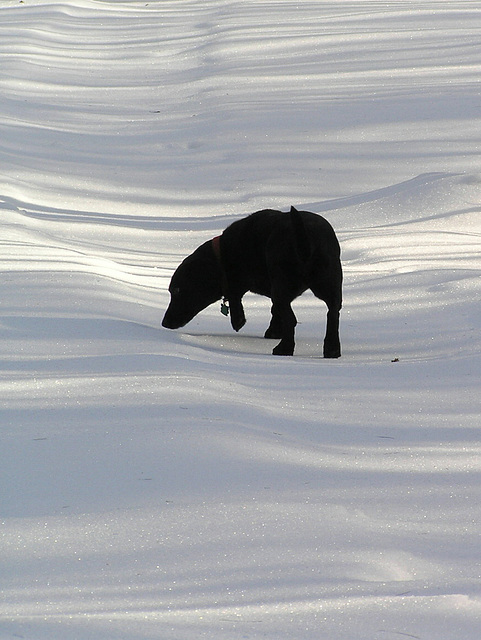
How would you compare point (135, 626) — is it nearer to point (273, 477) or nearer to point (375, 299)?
point (273, 477)

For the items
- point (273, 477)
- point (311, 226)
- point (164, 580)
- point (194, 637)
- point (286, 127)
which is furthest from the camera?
point (286, 127)

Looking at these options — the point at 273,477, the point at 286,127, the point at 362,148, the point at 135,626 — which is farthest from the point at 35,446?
the point at 286,127

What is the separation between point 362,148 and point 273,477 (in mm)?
7943

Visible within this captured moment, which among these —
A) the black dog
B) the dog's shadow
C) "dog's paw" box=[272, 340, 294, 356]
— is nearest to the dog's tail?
the black dog

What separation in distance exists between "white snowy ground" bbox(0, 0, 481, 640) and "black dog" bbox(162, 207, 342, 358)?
159 mm

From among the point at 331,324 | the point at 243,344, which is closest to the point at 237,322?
the point at 243,344

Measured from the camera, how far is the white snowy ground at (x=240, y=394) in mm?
2437

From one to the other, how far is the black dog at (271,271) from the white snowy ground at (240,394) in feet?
0.52

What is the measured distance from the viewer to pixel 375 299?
239 inches

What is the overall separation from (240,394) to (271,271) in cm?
128

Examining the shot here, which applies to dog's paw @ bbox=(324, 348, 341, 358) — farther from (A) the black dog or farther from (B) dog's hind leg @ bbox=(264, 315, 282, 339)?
(B) dog's hind leg @ bbox=(264, 315, 282, 339)

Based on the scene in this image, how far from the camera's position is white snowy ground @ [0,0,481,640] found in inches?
95.9

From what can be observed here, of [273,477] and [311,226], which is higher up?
[311,226]

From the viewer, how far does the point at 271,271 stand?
5059 mm
